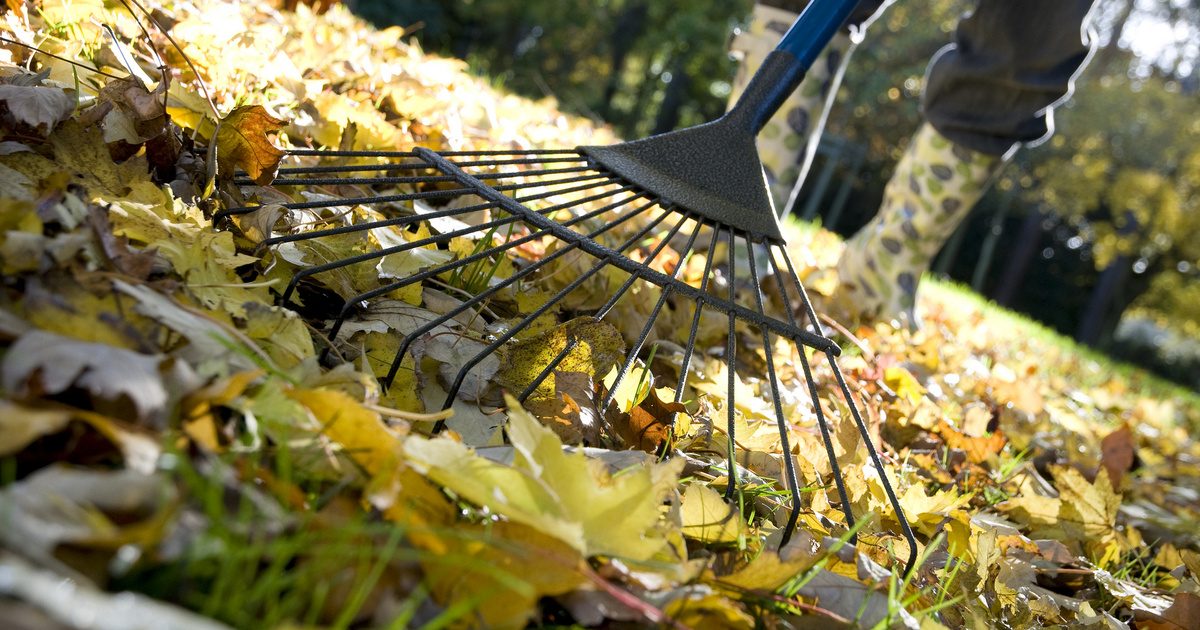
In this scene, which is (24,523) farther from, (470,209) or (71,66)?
(71,66)

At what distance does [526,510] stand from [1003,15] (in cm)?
227

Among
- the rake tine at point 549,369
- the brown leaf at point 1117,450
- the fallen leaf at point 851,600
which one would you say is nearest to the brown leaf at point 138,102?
the rake tine at point 549,369

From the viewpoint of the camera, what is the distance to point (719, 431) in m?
1.13

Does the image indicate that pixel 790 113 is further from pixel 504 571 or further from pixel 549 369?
pixel 504 571

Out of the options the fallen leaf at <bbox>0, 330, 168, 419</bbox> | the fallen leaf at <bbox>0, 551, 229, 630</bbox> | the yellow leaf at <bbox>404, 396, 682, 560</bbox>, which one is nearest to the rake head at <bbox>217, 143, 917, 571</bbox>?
the yellow leaf at <bbox>404, 396, 682, 560</bbox>

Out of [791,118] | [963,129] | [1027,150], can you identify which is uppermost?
[1027,150]

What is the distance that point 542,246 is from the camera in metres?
1.66

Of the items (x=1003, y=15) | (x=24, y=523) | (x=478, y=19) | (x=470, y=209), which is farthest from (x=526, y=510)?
(x=478, y=19)

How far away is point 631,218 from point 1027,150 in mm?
16209

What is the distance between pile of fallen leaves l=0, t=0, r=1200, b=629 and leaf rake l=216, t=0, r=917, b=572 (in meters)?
0.04

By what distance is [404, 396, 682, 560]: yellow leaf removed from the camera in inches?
25.8

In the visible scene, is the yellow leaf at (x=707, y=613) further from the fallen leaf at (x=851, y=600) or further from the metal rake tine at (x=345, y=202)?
the metal rake tine at (x=345, y=202)

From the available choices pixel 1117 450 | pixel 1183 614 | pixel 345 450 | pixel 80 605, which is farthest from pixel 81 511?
pixel 1117 450

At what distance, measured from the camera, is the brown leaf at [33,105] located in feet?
3.22
